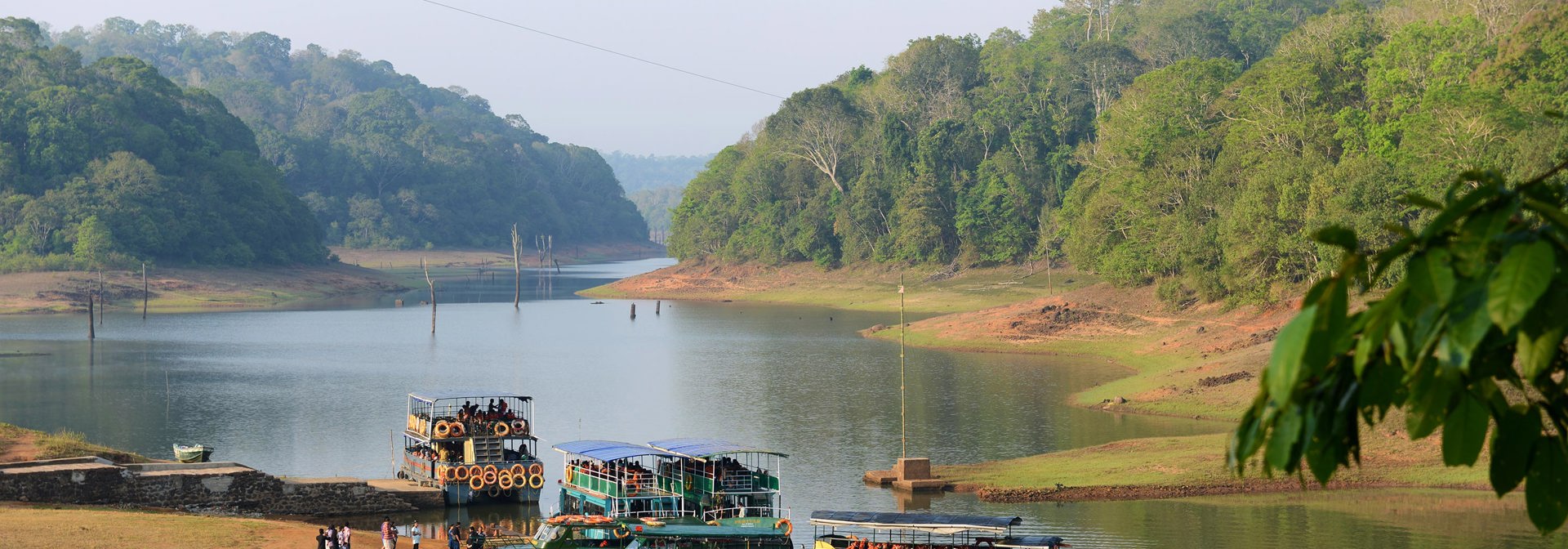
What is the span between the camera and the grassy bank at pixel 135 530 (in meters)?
33.9

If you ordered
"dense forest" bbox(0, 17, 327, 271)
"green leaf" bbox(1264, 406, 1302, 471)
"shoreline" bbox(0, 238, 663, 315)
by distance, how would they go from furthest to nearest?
"dense forest" bbox(0, 17, 327, 271), "shoreline" bbox(0, 238, 663, 315), "green leaf" bbox(1264, 406, 1302, 471)

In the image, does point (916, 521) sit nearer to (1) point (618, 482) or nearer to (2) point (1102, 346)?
(1) point (618, 482)

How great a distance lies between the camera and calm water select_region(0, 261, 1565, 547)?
43.2 metres

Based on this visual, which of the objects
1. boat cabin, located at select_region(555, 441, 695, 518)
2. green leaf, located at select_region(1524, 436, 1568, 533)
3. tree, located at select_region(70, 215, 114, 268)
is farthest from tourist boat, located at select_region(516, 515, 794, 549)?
tree, located at select_region(70, 215, 114, 268)

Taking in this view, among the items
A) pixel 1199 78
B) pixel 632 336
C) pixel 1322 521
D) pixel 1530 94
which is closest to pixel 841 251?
pixel 632 336

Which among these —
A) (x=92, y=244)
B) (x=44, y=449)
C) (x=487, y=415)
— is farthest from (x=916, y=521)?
(x=92, y=244)

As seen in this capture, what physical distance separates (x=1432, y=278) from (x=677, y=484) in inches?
1552

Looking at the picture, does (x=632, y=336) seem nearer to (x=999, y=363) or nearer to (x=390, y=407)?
(x=999, y=363)

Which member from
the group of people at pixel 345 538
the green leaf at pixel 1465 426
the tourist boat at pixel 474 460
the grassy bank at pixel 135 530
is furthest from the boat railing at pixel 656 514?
the green leaf at pixel 1465 426

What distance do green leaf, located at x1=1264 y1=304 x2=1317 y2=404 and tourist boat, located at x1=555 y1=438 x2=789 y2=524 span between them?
3719 cm

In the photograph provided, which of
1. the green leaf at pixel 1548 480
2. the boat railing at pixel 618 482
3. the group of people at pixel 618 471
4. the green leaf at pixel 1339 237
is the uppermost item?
the green leaf at pixel 1339 237

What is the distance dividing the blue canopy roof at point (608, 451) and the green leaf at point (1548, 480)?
3733cm

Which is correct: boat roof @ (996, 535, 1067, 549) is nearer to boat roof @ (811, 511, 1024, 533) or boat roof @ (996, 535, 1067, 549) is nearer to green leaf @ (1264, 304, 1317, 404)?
boat roof @ (811, 511, 1024, 533)

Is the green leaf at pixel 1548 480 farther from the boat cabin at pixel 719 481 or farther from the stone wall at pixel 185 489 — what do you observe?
the stone wall at pixel 185 489
